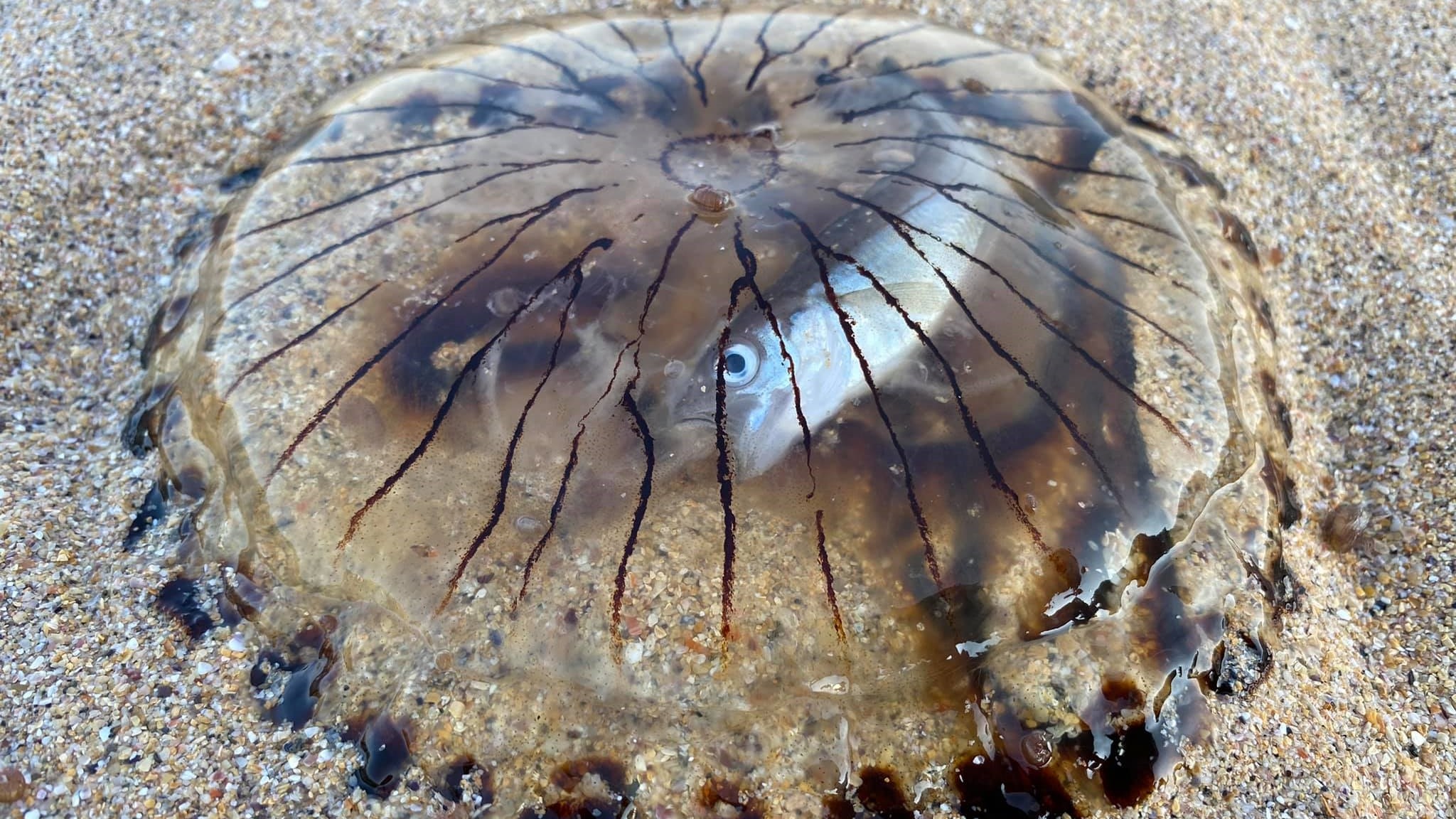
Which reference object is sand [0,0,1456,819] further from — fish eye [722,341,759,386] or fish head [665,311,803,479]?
fish eye [722,341,759,386]

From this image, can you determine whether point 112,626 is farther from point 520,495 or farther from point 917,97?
point 917,97

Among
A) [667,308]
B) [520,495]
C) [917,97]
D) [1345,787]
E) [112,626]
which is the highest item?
[917,97]

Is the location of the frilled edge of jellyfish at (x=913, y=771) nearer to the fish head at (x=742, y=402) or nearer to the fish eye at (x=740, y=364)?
the fish head at (x=742, y=402)

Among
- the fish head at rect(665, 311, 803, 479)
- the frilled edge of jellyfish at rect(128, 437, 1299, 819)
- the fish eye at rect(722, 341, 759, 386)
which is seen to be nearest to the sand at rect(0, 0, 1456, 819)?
the frilled edge of jellyfish at rect(128, 437, 1299, 819)

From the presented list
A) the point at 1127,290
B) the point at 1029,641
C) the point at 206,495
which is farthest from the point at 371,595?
the point at 1127,290

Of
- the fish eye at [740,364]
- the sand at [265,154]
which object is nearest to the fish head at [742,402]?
the fish eye at [740,364]

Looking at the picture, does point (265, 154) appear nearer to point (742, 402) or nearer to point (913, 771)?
point (742, 402)

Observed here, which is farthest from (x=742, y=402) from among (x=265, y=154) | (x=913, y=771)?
(x=265, y=154)
